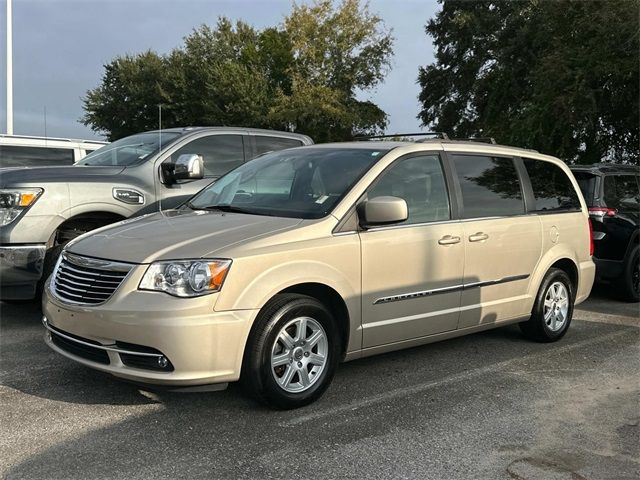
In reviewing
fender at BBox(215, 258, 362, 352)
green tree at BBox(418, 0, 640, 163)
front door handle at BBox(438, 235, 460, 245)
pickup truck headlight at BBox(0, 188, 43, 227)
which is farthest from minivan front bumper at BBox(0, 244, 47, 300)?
green tree at BBox(418, 0, 640, 163)

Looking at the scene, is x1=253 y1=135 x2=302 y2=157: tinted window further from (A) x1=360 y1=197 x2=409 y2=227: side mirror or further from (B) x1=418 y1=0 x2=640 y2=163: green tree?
(B) x1=418 y1=0 x2=640 y2=163: green tree

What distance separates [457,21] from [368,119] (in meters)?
7.97

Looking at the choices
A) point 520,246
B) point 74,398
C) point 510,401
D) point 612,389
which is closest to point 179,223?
point 74,398

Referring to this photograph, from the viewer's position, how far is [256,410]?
403 cm

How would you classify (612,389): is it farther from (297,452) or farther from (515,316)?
(297,452)

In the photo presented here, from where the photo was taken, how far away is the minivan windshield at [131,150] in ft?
22.8

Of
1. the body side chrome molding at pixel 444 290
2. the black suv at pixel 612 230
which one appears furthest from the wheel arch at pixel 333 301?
the black suv at pixel 612 230

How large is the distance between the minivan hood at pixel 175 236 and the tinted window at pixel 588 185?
5228 mm

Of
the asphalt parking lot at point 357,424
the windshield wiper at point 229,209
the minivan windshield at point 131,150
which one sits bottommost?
the asphalt parking lot at point 357,424

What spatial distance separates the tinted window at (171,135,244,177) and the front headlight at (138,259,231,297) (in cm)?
357

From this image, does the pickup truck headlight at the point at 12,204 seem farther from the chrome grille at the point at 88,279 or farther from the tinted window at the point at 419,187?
the tinted window at the point at 419,187

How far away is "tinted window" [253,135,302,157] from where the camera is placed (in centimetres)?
774

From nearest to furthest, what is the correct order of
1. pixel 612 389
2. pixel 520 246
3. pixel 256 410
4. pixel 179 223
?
pixel 256 410
pixel 179 223
pixel 612 389
pixel 520 246

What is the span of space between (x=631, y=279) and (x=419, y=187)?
15.1 ft
